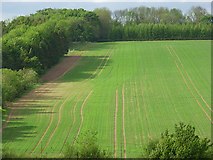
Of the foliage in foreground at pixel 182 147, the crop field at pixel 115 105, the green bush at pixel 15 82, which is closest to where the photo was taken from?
the foliage in foreground at pixel 182 147

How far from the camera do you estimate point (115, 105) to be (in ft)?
139

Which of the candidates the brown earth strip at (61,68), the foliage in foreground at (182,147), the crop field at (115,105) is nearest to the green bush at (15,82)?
the crop field at (115,105)

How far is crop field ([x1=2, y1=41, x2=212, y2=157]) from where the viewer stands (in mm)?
30500

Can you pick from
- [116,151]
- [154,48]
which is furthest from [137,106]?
[154,48]

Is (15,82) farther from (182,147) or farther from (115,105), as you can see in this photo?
(182,147)

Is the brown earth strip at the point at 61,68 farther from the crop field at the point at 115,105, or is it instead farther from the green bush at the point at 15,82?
the green bush at the point at 15,82

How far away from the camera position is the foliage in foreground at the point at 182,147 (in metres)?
16.9

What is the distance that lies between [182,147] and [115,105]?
2548cm

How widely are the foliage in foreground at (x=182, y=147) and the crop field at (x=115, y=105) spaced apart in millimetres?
8962

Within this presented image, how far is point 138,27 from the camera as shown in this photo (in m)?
123

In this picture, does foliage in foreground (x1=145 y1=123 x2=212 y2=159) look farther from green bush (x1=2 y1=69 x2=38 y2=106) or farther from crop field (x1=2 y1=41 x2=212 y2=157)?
green bush (x1=2 y1=69 x2=38 y2=106)

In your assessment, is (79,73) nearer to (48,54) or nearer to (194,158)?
(48,54)

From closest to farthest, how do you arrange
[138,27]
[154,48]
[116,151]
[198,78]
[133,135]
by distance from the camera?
1. [116,151]
2. [133,135]
3. [198,78]
4. [154,48]
5. [138,27]

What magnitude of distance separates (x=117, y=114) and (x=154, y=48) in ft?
170
